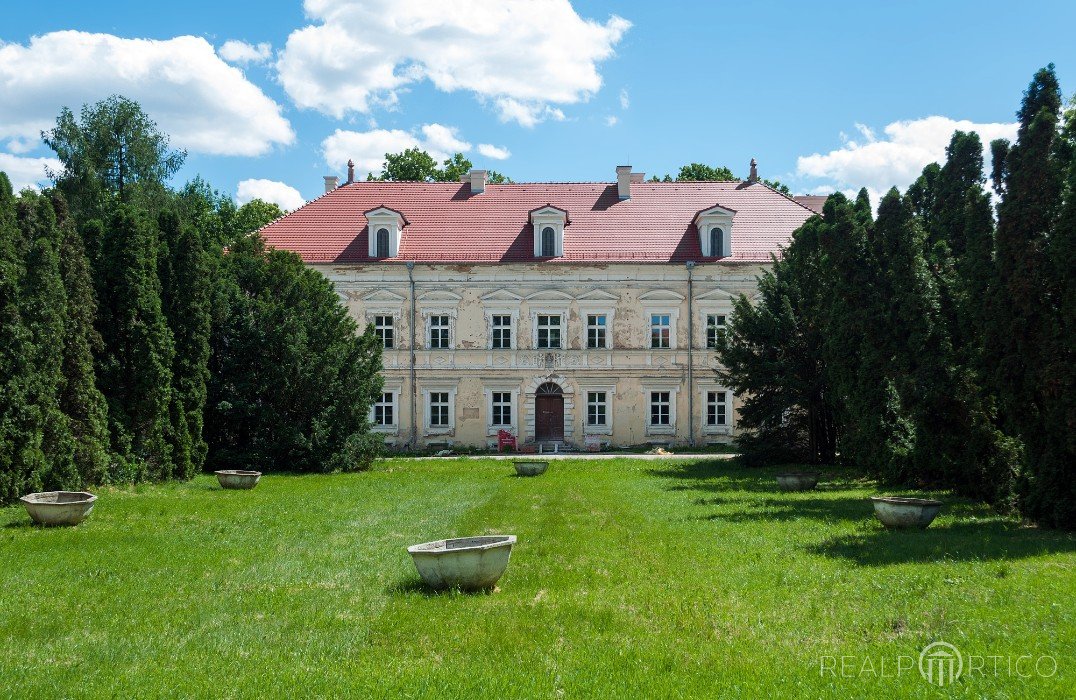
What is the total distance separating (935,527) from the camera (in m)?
13.2

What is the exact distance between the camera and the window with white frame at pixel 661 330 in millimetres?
35906

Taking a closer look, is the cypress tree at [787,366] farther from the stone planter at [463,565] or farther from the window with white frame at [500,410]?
the stone planter at [463,565]

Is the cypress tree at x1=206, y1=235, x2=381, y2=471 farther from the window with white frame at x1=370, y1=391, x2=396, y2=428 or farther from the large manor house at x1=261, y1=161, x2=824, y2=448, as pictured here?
the large manor house at x1=261, y1=161, x2=824, y2=448

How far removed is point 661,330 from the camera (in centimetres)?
3591

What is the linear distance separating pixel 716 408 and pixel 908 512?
23.1 m

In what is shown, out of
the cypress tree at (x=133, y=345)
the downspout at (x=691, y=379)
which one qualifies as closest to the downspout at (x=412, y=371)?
the downspout at (x=691, y=379)

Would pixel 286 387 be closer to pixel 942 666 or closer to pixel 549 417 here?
pixel 549 417

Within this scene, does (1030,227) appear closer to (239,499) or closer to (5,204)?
(239,499)

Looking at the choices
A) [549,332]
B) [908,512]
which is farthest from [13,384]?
[549,332]

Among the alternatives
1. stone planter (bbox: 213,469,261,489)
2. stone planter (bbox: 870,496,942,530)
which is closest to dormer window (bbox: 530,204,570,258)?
stone planter (bbox: 213,469,261,489)

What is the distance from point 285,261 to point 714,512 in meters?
16.7

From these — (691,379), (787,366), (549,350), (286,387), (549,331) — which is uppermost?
(549,331)

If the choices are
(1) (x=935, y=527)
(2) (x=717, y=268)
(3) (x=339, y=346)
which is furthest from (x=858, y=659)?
(2) (x=717, y=268)

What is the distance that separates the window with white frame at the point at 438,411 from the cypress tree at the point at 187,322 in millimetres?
13089
